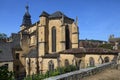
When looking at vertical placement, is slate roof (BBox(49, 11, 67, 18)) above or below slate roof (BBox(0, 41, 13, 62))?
above

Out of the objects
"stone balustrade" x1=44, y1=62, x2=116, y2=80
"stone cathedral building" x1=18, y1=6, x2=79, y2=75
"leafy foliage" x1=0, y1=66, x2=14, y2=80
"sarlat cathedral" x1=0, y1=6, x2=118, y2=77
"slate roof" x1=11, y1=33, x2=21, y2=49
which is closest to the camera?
"leafy foliage" x1=0, y1=66, x2=14, y2=80

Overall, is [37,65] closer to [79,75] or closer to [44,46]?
[44,46]

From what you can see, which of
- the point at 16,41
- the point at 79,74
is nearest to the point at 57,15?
the point at 16,41

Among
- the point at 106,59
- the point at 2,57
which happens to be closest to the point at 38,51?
the point at 2,57

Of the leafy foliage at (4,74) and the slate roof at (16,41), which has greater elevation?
the slate roof at (16,41)

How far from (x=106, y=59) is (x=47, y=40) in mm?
13874

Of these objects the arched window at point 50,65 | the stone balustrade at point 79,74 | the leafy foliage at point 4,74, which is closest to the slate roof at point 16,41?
the arched window at point 50,65

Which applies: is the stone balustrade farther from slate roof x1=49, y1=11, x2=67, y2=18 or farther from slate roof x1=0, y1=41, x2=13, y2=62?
slate roof x1=0, y1=41, x2=13, y2=62

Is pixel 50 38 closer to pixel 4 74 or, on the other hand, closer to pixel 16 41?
→ pixel 16 41

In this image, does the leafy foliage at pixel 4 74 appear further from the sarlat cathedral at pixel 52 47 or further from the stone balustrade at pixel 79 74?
the sarlat cathedral at pixel 52 47

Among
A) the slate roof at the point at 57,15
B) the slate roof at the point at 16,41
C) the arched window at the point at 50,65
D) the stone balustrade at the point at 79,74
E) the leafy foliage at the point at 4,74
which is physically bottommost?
the arched window at the point at 50,65

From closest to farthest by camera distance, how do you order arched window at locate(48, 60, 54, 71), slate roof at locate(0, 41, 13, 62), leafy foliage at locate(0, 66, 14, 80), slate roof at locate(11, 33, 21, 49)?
leafy foliage at locate(0, 66, 14, 80) < arched window at locate(48, 60, 54, 71) < slate roof at locate(0, 41, 13, 62) < slate roof at locate(11, 33, 21, 49)

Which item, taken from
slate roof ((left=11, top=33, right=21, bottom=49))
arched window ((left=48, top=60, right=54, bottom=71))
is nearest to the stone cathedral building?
arched window ((left=48, top=60, right=54, bottom=71))

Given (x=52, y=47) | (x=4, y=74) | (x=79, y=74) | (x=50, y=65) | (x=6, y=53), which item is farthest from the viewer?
(x=6, y=53)
